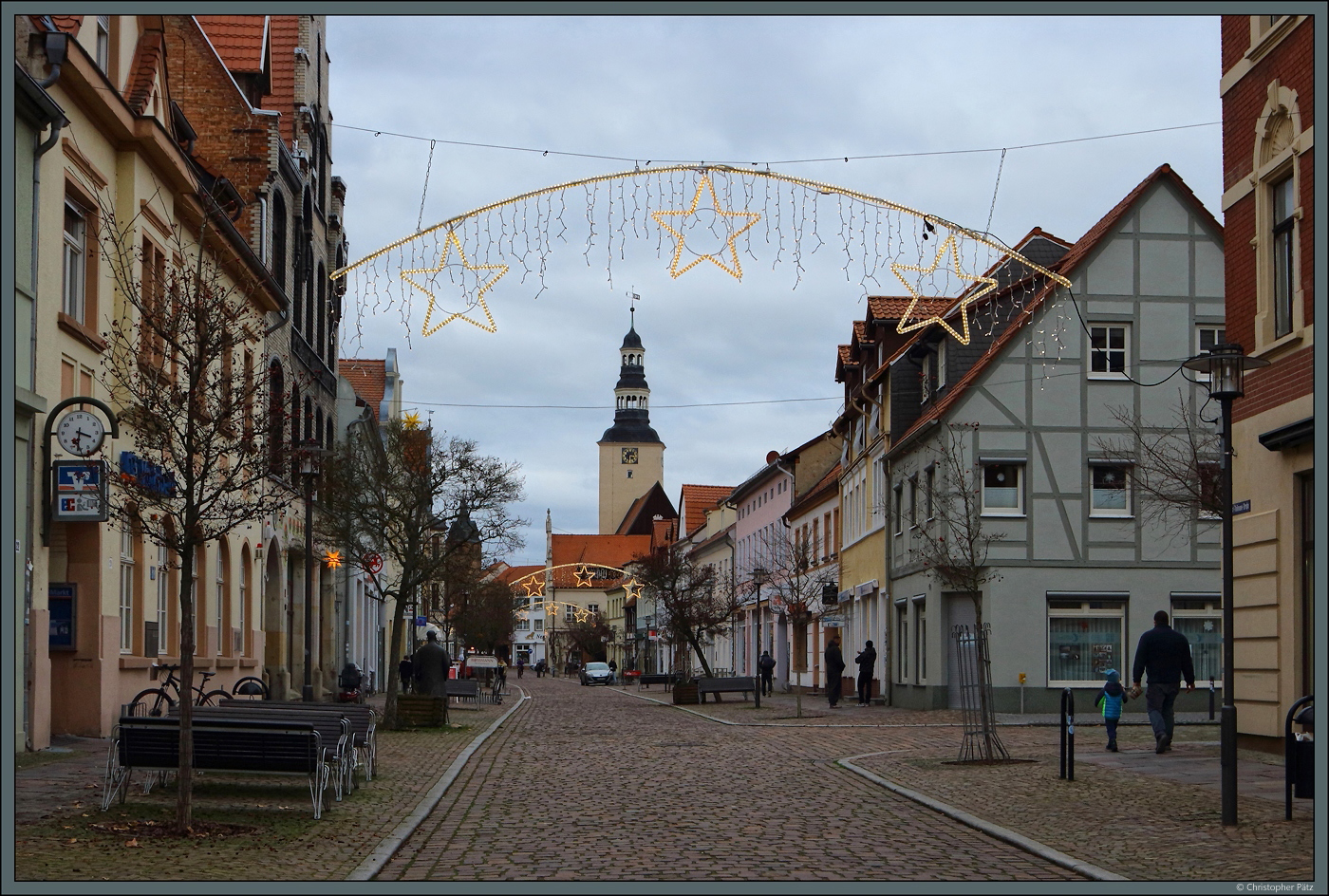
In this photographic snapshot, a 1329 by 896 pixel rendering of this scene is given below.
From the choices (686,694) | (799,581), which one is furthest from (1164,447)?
(799,581)

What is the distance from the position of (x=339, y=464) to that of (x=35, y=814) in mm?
19234

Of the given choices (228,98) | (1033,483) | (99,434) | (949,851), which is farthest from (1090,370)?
(949,851)

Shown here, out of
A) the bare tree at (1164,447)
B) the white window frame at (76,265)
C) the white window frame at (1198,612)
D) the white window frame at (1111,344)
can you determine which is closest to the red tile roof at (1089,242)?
the white window frame at (1111,344)

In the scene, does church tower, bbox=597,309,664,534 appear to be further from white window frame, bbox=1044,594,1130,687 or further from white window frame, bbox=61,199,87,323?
white window frame, bbox=61,199,87,323

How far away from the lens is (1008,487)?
120 feet

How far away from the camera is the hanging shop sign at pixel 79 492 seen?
61.6 ft

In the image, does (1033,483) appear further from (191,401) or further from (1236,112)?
(191,401)

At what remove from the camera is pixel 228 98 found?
34.4 metres

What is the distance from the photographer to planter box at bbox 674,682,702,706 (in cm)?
4509

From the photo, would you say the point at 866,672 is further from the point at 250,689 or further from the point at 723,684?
the point at 250,689

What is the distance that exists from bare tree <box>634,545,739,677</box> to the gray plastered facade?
1530 centimetres

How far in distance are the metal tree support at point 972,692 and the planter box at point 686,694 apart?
2483 cm

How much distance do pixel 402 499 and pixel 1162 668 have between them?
51.2 feet

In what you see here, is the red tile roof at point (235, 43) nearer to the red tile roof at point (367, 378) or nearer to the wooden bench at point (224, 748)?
the wooden bench at point (224, 748)
